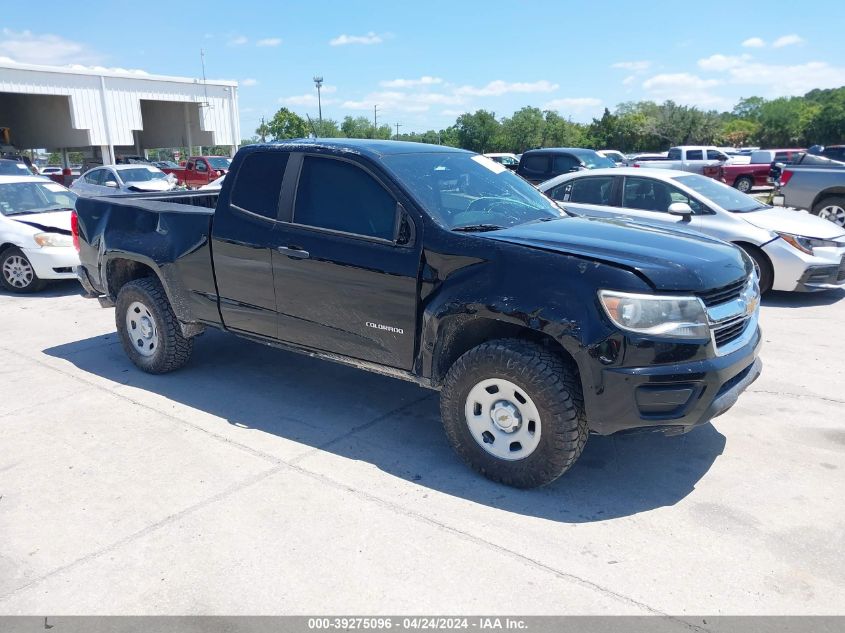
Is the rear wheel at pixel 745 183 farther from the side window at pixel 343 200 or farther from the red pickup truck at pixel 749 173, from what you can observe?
the side window at pixel 343 200

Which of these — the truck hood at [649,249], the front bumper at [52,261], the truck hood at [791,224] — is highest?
the truck hood at [649,249]

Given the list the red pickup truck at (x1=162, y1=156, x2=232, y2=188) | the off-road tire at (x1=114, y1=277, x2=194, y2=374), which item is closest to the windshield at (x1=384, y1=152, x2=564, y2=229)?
the off-road tire at (x1=114, y1=277, x2=194, y2=374)

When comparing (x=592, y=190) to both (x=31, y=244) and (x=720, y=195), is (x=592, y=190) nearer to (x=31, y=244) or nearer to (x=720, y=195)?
(x=720, y=195)

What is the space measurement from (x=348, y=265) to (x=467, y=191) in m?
0.96

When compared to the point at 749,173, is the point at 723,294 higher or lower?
higher

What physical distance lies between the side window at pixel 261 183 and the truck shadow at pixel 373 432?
1.49m

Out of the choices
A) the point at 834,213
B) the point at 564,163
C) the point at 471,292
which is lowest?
the point at 834,213

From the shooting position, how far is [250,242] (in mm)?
4750

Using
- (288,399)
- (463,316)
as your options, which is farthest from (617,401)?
(288,399)

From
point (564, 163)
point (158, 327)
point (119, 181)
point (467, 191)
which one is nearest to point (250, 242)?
point (158, 327)

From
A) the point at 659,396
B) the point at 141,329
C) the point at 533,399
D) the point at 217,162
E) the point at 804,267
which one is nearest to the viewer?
the point at 659,396

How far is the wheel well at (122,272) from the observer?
19.3 feet

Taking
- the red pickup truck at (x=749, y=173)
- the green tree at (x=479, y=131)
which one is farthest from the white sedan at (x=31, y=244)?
the green tree at (x=479, y=131)
